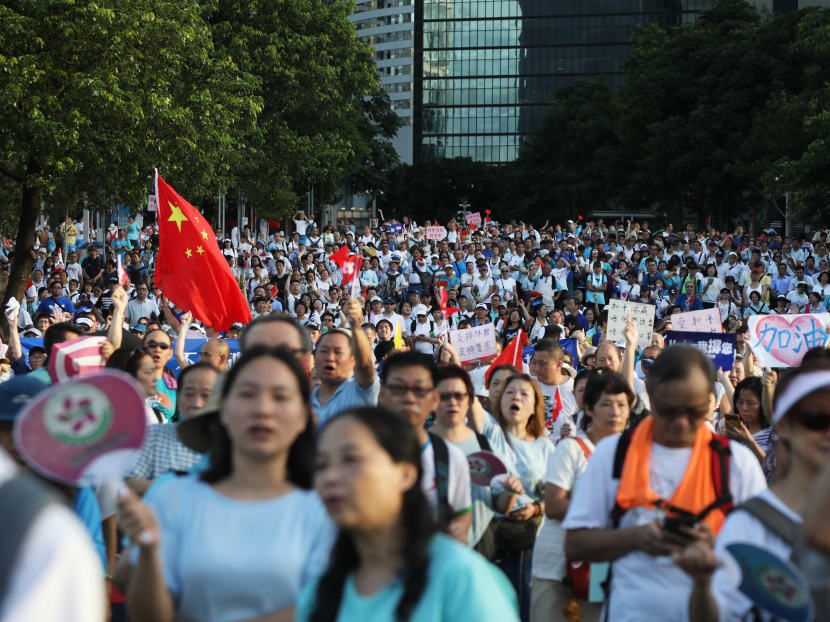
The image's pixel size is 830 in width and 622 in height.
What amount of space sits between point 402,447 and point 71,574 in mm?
1187

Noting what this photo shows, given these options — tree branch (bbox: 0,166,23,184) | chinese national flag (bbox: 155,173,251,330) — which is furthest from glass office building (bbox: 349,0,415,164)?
chinese national flag (bbox: 155,173,251,330)

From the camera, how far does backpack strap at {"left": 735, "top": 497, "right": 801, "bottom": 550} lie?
2.55 meters

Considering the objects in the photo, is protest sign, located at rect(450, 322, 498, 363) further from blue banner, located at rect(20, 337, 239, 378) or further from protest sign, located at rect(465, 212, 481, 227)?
protest sign, located at rect(465, 212, 481, 227)

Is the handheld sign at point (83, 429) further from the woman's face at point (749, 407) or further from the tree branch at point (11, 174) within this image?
the tree branch at point (11, 174)

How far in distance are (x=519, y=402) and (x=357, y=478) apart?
3081 mm

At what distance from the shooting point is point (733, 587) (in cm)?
269

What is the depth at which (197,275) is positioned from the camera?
972cm

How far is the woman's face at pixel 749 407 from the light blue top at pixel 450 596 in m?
3.93

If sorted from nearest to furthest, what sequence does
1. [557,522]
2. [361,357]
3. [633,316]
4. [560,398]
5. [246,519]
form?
1. [246,519]
2. [557,522]
3. [361,357]
4. [560,398]
5. [633,316]

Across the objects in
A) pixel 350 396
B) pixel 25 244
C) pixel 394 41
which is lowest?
pixel 350 396

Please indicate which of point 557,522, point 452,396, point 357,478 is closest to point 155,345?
point 452,396

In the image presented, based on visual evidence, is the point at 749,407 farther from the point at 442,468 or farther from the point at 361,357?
the point at 442,468

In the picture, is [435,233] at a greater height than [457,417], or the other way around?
[435,233]

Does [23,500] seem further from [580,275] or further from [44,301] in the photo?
[580,275]
